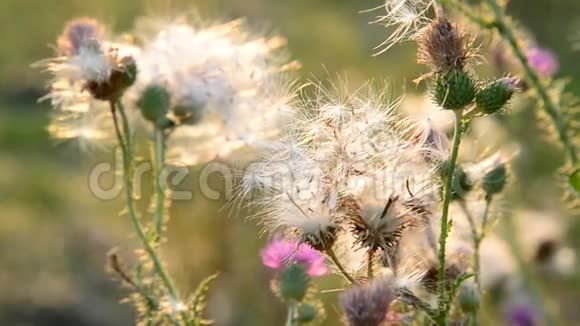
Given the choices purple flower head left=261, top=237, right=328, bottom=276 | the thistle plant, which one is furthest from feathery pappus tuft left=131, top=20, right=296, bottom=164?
purple flower head left=261, top=237, right=328, bottom=276

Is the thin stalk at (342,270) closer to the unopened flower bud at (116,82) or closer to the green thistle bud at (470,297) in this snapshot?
the green thistle bud at (470,297)

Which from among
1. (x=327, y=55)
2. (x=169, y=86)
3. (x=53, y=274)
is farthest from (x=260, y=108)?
(x=327, y=55)

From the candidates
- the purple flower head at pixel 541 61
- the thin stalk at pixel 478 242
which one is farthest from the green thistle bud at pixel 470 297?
the purple flower head at pixel 541 61

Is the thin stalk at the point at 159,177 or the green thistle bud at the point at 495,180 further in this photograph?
the thin stalk at the point at 159,177

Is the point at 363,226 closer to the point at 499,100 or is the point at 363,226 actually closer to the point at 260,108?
the point at 499,100

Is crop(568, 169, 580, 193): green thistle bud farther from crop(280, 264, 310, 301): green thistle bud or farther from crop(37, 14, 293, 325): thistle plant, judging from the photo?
crop(37, 14, 293, 325): thistle plant
